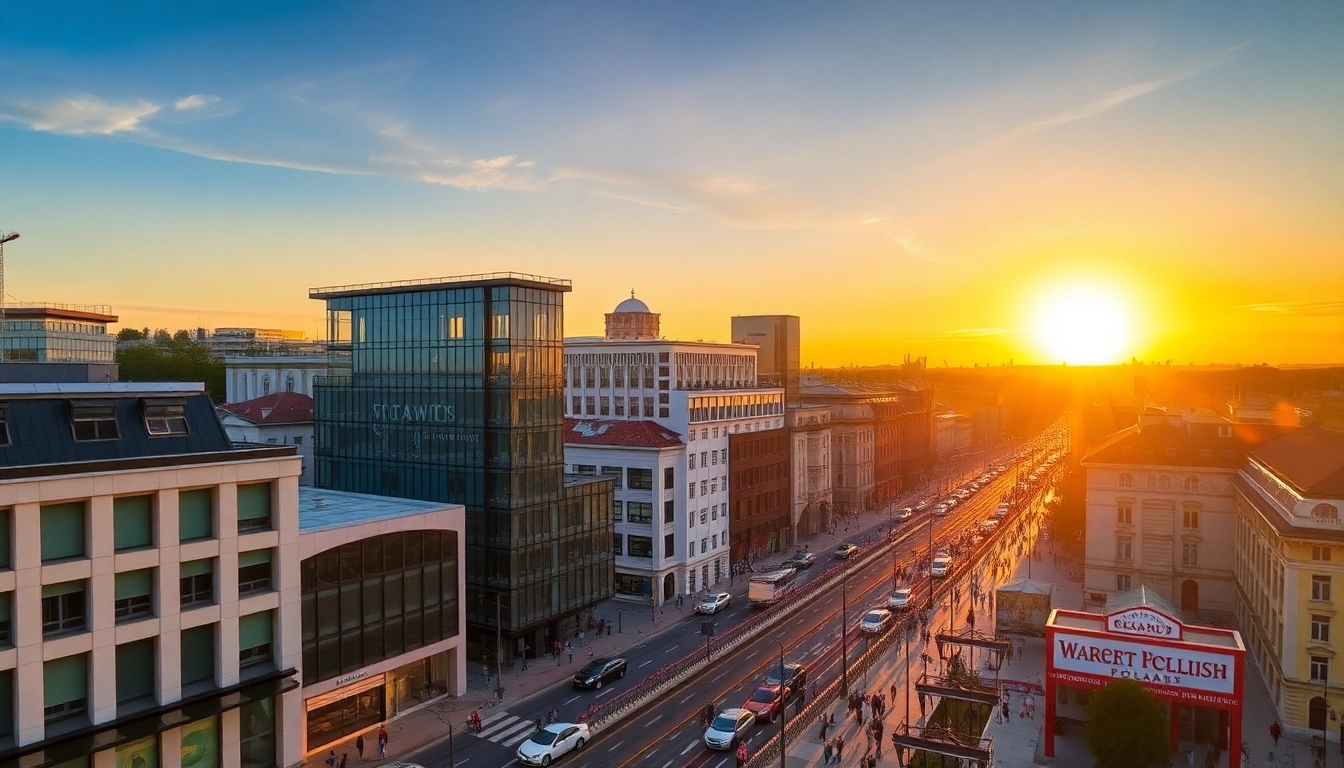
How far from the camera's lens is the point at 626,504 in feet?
251

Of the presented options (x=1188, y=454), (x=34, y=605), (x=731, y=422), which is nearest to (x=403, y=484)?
(x=34, y=605)

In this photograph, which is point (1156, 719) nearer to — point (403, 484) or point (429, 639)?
point (429, 639)

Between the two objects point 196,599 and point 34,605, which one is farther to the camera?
point 196,599

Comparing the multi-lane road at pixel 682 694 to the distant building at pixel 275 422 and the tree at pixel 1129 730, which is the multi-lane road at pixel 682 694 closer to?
the tree at pixel 1129 730

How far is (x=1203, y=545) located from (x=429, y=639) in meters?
62.6

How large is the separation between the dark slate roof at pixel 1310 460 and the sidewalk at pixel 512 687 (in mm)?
41880

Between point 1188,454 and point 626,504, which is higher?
point 1188,454

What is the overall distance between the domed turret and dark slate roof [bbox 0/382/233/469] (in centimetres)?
6911

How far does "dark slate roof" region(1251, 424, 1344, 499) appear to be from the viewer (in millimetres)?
48594

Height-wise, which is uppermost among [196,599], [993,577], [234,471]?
[234,471]

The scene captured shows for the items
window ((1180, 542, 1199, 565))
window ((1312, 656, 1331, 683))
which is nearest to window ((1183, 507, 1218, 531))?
window ((1180, 542, 1199, 565))

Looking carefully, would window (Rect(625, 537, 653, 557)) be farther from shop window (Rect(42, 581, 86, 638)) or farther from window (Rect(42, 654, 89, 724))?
shop window (Rect(42, 581, 86, 638))

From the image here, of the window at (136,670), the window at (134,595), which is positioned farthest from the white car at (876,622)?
the window at (134,595)

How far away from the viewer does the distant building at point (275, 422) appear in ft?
316
